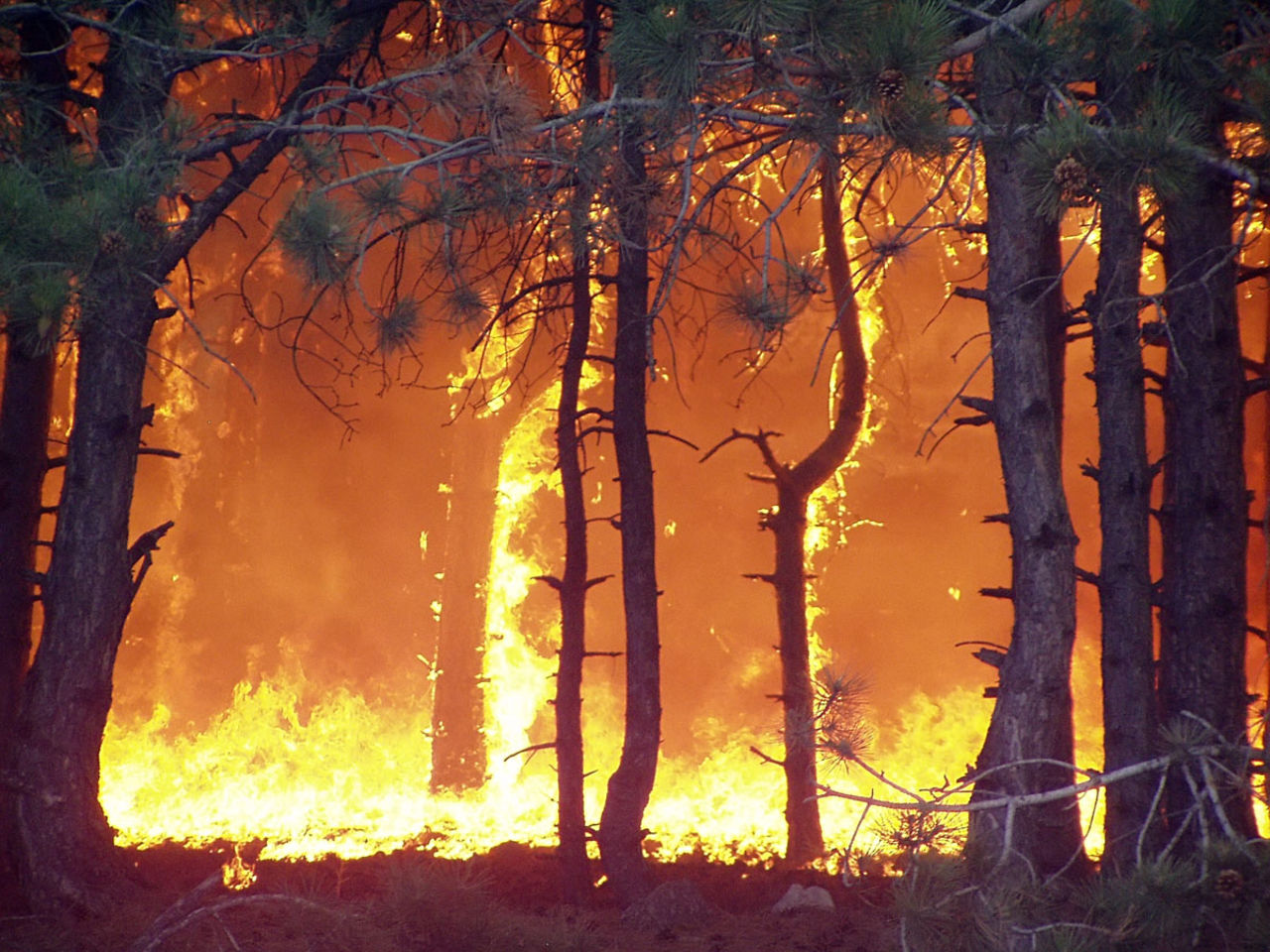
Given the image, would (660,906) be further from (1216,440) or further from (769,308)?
(1216,440)

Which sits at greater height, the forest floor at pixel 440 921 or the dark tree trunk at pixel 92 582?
the dark tree trunk at pixel 92 582

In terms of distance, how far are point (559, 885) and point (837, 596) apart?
16.4 feet

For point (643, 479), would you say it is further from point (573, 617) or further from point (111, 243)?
point (111, 243)

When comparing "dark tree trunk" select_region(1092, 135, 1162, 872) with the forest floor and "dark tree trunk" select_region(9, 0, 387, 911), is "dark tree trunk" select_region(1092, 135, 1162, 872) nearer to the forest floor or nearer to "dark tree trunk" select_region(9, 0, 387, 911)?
the forest floor

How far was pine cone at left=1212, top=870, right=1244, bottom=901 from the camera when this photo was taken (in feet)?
8.62

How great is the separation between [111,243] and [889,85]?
248cm

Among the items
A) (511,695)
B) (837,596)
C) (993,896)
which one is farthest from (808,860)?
(993,896)

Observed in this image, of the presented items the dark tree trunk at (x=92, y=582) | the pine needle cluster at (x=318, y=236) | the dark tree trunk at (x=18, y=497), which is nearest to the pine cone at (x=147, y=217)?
the pine needle cluster at (x=318, y=236)

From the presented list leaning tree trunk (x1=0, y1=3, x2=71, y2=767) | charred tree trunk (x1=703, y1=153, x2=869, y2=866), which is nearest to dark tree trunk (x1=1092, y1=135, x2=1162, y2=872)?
charred tree trunk (x1=703, y1=153, x2=869, y2=866)

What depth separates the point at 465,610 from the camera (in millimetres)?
11117

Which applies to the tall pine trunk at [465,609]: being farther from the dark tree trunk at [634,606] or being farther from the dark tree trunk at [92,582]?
the dark tree trunk at [92,582]

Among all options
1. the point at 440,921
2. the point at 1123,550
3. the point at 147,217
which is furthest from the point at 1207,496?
the point at 147,217

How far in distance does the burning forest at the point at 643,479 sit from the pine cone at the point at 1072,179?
0.06ft

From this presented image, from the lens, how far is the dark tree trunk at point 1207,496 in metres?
4.96
